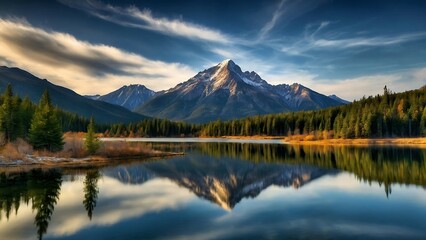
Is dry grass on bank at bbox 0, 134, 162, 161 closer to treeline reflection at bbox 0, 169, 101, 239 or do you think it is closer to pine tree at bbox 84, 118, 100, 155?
pine tree at bbox 84, 118, 100, 155

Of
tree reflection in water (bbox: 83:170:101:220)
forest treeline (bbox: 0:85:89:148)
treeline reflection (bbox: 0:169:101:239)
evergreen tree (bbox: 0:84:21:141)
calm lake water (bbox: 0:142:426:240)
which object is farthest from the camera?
evergreen tree (bbox: 0:84:21:141)

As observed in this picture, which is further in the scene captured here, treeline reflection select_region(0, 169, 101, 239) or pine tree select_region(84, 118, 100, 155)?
pine tree select_region(84, 118, 100, 155)

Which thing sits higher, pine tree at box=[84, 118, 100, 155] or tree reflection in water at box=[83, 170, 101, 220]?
pine tree at box=[84, 118, 100, 155]

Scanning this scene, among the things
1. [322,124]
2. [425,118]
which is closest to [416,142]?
[425,118]

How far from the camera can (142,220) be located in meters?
27.1

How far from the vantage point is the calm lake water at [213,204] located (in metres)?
23.7

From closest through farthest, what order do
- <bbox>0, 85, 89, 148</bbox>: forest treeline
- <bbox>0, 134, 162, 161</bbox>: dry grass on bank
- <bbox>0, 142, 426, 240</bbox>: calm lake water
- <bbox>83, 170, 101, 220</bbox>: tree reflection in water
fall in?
1. <bbox>0, 142, 426, 240</bbox>: calm lake water
2. <bbox>83, 170, 101, 220</bbox>: tree reflection in water
3. <bbox>0, 134, 162, 161</bbox>: dry grass on bank
4. <bbox>0, 85, 89, 148</bbox>: forest treeline

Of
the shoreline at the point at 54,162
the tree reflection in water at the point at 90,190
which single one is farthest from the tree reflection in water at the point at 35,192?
the shoreline at the point at 54,162

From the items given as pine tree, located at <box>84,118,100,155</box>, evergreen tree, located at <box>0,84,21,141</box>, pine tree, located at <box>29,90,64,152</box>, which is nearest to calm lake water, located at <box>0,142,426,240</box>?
pine tree, located at <box>84,118,100,155</box>

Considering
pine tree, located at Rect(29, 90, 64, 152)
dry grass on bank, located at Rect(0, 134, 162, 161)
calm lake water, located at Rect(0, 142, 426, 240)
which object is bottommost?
calm lake water, located at Rect(0, 142, 426, 240)

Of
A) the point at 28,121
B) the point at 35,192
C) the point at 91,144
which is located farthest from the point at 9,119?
the point at 35,192

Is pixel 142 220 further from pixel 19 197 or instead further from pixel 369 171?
pixel 369 171

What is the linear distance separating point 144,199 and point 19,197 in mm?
12068

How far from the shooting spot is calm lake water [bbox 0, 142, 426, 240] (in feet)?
77.6
